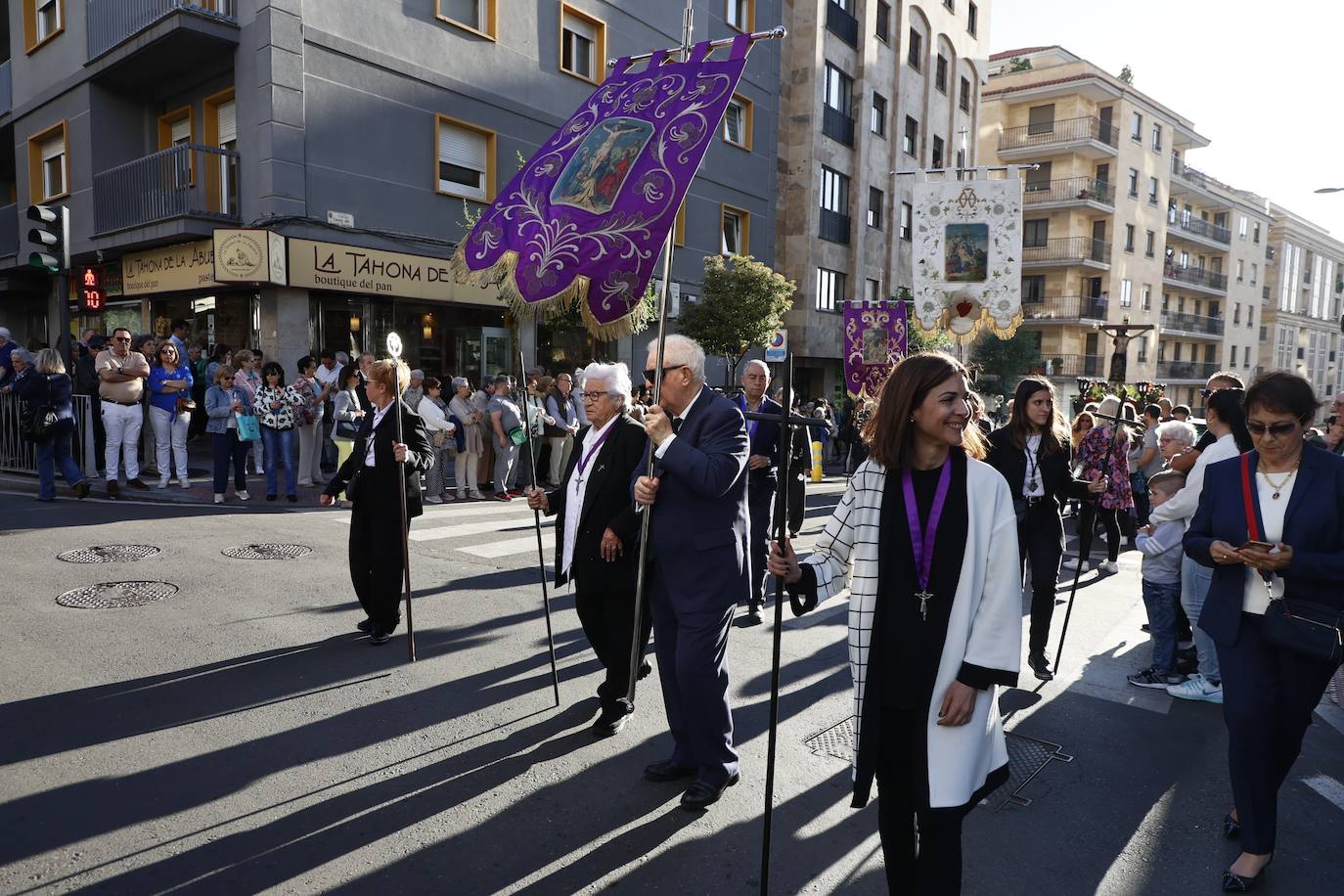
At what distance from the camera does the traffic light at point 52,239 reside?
1124 centimetres

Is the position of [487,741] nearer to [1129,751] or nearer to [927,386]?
[927,386]

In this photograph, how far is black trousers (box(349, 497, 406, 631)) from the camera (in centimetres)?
578

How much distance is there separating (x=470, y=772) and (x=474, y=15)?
17.5 meters

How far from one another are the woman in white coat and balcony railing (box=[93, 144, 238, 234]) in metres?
15.5

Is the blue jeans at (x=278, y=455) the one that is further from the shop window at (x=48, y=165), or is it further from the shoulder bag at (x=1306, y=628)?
the shop window at (x=48, y=165)

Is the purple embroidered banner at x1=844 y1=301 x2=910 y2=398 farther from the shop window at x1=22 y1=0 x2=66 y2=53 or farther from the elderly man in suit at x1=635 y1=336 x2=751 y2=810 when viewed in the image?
the shop window at x1=22 y1=0 x2=66 y2=53

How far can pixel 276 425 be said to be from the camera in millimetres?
10891

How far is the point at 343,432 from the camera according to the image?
975 cm

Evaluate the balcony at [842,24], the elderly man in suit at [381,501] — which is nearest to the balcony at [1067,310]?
the balcony at [842,24]

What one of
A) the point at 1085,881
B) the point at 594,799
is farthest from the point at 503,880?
the point at 1085,881

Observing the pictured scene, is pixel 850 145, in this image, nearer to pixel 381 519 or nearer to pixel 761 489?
pixel 761 489

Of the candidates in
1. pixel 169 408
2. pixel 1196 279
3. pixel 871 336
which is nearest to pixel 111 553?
pixel 169 408

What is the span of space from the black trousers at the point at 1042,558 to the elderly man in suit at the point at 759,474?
6.35 feet

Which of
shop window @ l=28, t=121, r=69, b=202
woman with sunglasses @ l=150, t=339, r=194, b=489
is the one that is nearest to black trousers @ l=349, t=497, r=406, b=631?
woman with sunglasses @ l=150, t=339, r=194, b=489
